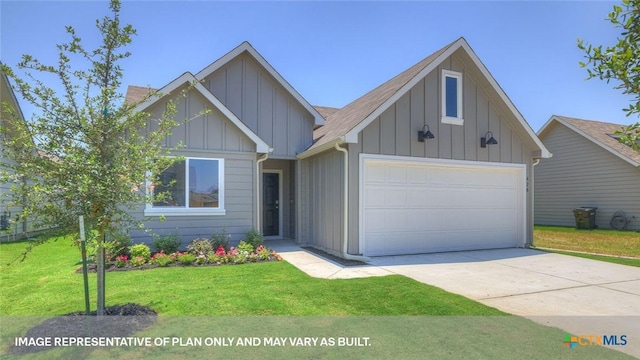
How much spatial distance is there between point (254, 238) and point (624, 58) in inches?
314

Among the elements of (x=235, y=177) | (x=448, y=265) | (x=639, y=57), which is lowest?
(x=448, y=265)

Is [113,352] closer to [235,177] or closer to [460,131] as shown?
[235,177]

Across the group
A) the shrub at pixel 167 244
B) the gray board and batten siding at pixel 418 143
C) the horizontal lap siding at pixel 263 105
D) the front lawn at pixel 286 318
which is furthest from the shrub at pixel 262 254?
the horizontal lap siding at pixel 263 105

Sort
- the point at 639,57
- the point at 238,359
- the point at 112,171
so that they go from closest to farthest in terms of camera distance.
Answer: the point at 639,57 → the point at 238,359 → the point at 112,171

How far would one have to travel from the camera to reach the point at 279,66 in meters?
11.5

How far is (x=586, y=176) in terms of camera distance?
17.4 metres

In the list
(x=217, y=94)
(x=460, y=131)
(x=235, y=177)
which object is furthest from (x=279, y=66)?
(x=460, y=131)

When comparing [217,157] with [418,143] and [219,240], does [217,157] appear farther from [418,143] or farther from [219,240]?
[418,143]

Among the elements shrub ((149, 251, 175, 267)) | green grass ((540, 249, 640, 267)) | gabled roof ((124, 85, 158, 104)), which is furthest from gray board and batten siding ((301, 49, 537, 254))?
gabled roof ((124, 85, 158, 104))

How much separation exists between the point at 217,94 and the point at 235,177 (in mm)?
2812

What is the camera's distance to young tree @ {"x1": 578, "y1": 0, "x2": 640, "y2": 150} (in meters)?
2.69

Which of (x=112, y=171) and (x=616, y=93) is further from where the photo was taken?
(x=112, y=171)

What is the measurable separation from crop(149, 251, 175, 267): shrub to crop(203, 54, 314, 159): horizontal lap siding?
4.24 m

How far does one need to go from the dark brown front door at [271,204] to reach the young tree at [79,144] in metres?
7.53
